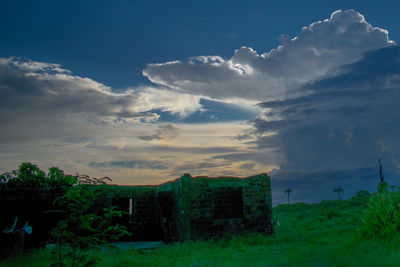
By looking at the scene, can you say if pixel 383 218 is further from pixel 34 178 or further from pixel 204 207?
pixel 34 178

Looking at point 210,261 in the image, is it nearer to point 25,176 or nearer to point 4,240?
point 4,240

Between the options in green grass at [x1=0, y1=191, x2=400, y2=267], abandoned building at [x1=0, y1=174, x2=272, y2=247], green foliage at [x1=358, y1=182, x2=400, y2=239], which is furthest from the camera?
abandoned building at [x1=0, y1=174, x2=272, y2=247]

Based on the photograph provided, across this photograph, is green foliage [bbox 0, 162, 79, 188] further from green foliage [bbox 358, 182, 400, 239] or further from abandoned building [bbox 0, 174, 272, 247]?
green foliage [bbox 358, 182, 400, 239]

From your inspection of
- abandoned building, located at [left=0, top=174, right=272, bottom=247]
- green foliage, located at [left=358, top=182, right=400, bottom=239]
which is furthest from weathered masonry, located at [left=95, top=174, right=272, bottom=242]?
green foliage, located at [left=358, top=182, right=400, bottom=239]

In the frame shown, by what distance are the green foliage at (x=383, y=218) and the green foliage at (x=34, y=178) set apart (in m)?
12.0

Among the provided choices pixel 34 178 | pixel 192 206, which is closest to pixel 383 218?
pixel 192 206

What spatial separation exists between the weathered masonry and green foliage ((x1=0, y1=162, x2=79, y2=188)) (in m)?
2.12

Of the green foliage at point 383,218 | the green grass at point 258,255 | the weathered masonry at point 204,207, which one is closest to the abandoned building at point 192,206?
the weathered masonry at point 204,207

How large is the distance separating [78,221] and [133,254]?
6.73m

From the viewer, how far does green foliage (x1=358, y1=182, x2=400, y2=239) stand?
10330mm

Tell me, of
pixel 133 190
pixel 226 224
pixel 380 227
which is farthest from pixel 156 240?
pixel 380 227

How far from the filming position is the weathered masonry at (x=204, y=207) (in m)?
15.9

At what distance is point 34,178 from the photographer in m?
17.1

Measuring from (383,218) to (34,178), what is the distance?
14.7m
